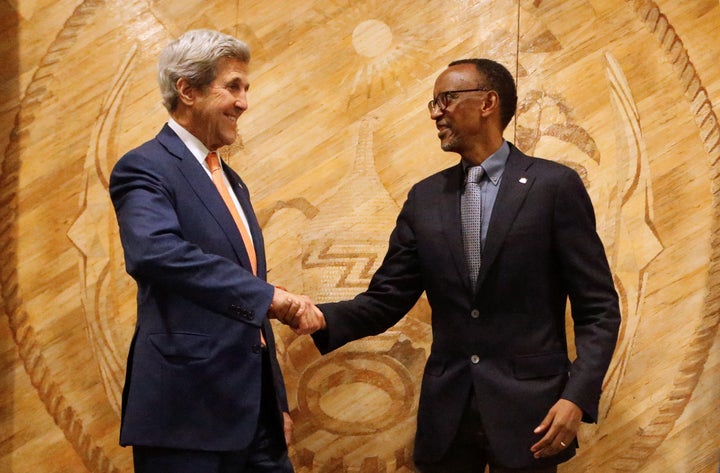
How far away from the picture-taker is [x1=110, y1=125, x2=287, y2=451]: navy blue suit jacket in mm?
2328

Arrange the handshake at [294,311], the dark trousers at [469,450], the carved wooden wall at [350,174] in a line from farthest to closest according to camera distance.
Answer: the carved wooden wall at [350,174], the dark trousers at [469,450], the handshake at [294,311]

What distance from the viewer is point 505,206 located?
104 inches

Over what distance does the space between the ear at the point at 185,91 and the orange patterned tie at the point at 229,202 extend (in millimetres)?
168

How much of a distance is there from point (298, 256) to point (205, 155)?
0.88 meters

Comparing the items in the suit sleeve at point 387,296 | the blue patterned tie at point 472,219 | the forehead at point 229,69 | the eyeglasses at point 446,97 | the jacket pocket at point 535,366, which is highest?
the forehead at point 229,69

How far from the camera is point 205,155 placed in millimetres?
2641

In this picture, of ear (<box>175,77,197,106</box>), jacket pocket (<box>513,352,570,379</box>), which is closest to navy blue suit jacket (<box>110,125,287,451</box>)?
ear (<box>175,77,197,106</box>)

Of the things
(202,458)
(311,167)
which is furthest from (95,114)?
(202,458)

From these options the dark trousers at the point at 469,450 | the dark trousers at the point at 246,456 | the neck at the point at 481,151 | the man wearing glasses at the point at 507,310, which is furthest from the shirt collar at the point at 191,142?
the dark trousers at the point at 469,450

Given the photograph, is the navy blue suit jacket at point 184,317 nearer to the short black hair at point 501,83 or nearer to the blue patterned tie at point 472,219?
the blue patterned tie at point 472,219

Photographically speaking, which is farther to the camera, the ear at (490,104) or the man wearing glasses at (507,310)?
the ear at (490,104)

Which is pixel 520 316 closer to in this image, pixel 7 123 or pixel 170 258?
pixel 170 258

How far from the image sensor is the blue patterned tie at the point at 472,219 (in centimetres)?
267

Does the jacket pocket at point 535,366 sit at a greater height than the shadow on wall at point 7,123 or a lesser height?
lesser
